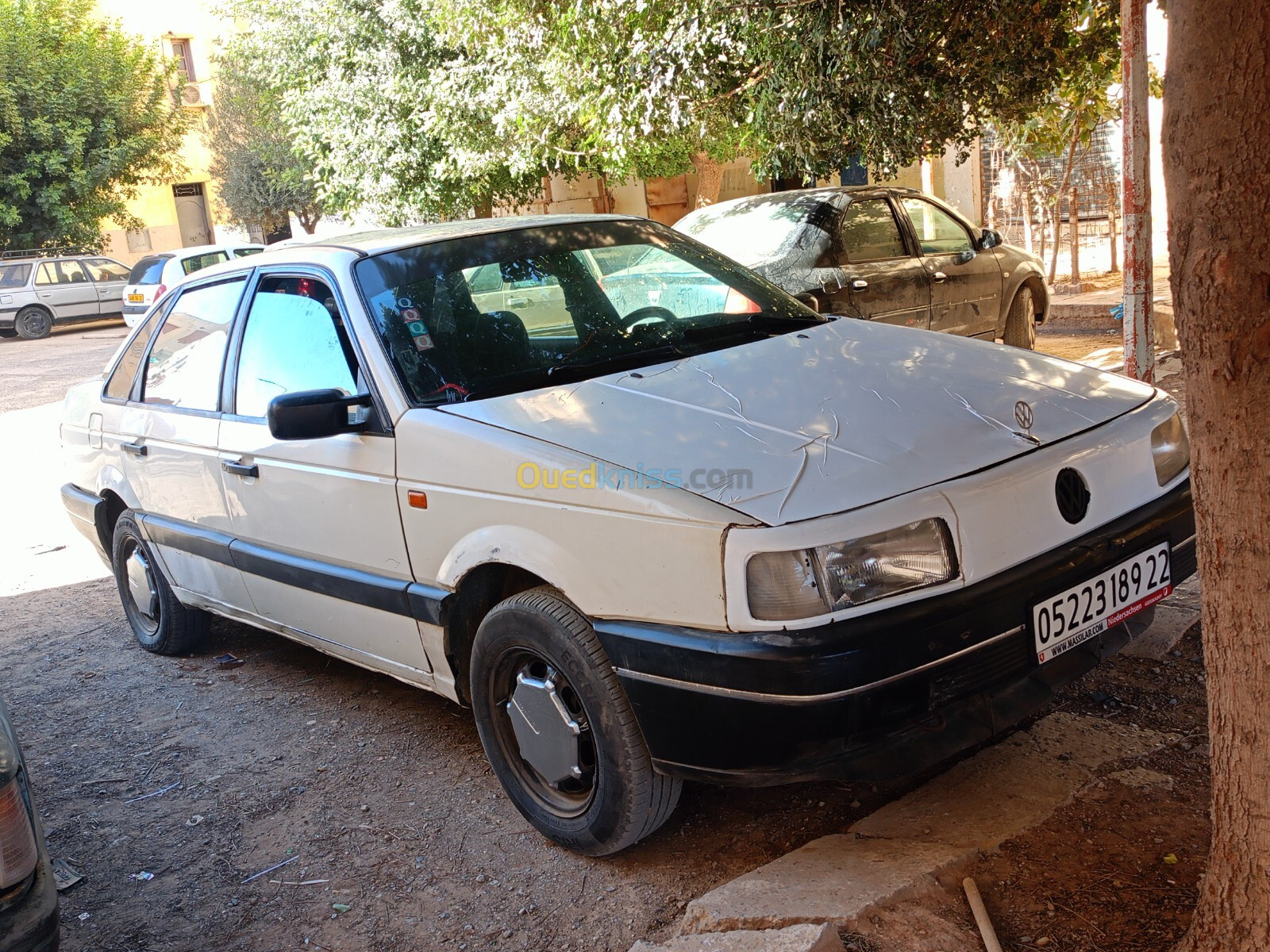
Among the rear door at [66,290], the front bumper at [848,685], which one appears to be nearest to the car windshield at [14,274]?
A: the rear door at [66,290]

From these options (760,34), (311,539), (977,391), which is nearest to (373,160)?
(760,34)

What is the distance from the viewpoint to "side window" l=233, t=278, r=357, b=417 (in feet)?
11.5

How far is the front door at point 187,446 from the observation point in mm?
4105

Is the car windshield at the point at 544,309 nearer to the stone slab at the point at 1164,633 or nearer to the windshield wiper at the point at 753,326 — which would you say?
the windshield wiper at the point at 753,326

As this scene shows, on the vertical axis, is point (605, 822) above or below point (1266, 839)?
below

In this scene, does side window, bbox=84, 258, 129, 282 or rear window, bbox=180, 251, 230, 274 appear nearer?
rear window, bbox=180, 251, 230, 274

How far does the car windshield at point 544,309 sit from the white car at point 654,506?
1cm

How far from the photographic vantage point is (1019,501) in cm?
258

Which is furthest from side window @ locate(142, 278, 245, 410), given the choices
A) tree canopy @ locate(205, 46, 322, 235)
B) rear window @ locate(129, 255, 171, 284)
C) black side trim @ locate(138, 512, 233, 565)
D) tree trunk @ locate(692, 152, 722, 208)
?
tree canopy @ locate(205, 46, 322, 235)

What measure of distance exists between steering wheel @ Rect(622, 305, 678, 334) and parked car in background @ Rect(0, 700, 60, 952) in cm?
206

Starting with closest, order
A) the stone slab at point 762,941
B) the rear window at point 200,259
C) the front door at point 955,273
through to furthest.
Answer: the stone slab at point 762,941 → the front door at point 955,273 → the rear window at point 200,259

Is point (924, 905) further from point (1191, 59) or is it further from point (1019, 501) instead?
point (1191, 59)

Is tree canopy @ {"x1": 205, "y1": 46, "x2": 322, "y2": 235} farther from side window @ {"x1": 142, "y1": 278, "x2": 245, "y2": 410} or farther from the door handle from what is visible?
the door handle

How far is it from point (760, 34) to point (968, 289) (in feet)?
8.26
